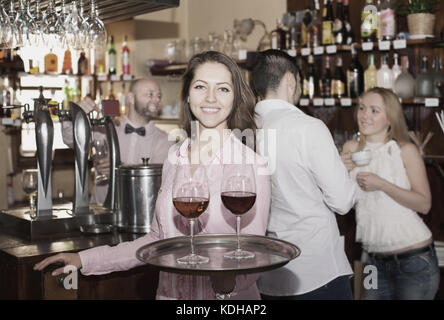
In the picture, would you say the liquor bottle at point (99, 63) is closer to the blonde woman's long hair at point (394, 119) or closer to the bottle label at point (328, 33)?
the bottle label at point (328, 33)

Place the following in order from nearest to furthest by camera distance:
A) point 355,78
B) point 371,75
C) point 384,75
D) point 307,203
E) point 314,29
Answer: point 307,203
point 384,75
point 371,75
point 355,78
point 314,29

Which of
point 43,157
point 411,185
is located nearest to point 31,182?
point 43,157

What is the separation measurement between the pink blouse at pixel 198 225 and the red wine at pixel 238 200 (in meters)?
0.24

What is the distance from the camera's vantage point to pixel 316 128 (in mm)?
2262

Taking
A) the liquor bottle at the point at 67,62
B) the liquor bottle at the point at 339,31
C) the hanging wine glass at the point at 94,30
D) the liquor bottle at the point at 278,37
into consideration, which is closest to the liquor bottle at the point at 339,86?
A: the liquor bottle at the point at 339,31

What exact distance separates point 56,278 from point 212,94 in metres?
0.92

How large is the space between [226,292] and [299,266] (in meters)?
0.88

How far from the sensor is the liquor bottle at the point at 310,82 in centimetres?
474

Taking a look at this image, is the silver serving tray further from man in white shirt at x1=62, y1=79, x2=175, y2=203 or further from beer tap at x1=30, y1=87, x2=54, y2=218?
man in white shirt at x1=62, y1=79, x2=175, y2=203

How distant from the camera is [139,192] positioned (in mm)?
2580

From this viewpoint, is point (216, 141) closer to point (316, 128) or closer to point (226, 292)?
point (316, 128)

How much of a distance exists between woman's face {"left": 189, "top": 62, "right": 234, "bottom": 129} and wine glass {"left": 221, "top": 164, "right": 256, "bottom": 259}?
13.2 inches

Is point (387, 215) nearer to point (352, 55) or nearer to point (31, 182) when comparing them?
point (31, 182)
